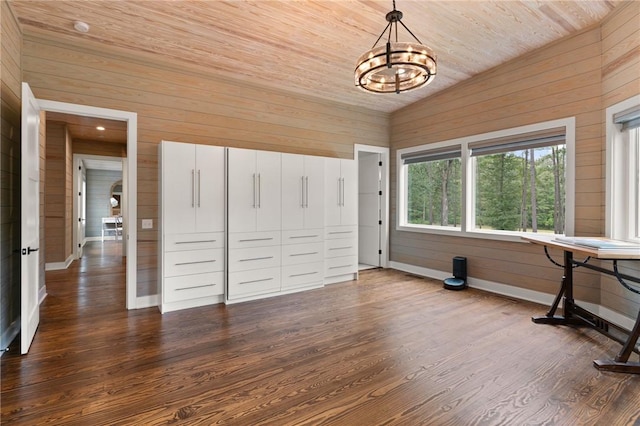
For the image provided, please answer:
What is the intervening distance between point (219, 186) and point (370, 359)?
263 centimetres

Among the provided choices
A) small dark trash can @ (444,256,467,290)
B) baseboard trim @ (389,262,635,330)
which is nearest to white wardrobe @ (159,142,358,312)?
baseboard trim @ (389,262,635,330)

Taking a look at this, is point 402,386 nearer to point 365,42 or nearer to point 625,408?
point 625,408

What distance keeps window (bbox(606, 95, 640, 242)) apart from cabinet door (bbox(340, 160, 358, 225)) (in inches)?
122

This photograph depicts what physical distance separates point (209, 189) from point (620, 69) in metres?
4.53

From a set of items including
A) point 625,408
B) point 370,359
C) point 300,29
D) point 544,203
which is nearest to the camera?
point 625,408

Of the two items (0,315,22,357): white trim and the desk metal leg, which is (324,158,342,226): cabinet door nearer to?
the desk metal leg

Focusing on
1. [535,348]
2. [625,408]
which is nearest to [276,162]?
[535,348]

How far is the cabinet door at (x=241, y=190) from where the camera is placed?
13.0 feet

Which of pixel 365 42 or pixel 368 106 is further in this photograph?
pixel 368 106

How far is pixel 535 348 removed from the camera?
2.76 m

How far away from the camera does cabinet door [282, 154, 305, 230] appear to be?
4383 mm

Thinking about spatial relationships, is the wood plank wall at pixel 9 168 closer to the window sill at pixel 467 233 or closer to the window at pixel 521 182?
the window sill at pixel 467 233

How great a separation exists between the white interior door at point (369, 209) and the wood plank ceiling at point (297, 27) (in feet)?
7.59

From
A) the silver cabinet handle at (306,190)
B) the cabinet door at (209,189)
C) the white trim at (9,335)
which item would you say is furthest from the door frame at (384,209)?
the white trim at (9,335)
